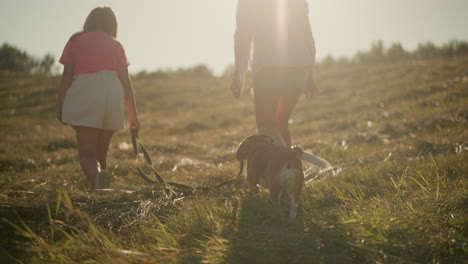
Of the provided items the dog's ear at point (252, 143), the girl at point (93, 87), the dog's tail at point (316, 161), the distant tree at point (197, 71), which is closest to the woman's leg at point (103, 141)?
the girl at point (93, 87)

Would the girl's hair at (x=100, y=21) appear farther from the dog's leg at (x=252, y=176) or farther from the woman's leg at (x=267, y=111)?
the dog's leg at (x=252, y=176)

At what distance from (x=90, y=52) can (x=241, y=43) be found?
139cm

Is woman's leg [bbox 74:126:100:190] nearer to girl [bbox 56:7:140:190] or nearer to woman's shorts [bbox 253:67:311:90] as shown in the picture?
girl [bbox 56:7:140:190]

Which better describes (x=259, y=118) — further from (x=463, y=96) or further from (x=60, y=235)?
(x=463, y=96)

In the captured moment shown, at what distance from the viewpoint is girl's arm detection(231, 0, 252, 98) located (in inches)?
129

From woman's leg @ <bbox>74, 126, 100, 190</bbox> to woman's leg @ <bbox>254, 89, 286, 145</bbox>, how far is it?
5.15 ft

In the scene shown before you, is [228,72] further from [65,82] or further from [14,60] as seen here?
[65,82]

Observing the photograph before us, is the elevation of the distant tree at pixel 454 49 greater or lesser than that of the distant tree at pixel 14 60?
lesser

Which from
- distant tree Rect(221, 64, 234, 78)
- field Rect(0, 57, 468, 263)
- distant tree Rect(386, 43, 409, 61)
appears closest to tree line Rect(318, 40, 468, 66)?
distant tree Rect(386, 43, 409, 61)

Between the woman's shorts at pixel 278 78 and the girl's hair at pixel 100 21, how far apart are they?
1.53m

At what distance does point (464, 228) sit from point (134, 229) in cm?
196

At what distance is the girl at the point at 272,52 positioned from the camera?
10.7 ft

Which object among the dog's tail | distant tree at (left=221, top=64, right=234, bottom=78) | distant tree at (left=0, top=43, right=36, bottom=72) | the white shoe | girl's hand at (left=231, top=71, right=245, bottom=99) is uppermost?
distant tree at (left=0, top=43, right=36, bottom=72)

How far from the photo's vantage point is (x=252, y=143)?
11.2 ft
